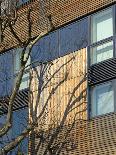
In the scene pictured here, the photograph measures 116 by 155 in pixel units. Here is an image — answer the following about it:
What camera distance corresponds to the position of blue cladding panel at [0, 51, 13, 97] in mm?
21172

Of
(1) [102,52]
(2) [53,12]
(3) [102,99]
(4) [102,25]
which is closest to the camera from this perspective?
(3) [102,99]

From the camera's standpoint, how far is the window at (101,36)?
1844cm

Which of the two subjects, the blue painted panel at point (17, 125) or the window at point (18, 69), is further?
the window at point (18, 69)

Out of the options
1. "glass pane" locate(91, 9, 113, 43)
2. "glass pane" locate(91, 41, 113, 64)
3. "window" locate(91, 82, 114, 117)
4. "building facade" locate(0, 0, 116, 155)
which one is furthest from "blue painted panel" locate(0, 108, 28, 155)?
"glass pane" locate(91, 9, 113, 43)

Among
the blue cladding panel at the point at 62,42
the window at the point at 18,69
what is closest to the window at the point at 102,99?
the blue cladding panel at the point at 62,42

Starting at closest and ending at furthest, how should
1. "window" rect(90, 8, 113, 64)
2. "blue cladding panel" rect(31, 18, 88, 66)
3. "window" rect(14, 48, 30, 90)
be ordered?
"window" rect(90, 8, 113, 64), "blue cladding panel" rect(31, 18, 88, 66), "window" rect(14, 48, 30, 90)

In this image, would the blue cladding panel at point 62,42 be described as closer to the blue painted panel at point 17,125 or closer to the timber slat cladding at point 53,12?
the timber slat cladding at point 53,12

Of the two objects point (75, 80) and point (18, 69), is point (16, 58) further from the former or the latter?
point (75, 80)

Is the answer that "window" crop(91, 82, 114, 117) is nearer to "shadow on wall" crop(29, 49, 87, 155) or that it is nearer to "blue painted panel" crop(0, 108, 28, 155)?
"shadow on wall" crop(29, 49, 87, 155)

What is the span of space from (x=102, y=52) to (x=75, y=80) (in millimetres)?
1266

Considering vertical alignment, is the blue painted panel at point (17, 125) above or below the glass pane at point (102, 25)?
below

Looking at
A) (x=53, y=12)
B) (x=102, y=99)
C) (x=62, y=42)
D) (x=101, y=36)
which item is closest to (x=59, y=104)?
(x=102, y=99)

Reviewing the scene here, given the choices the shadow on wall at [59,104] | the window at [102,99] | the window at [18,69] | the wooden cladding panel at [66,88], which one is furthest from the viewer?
the window at [18,69]

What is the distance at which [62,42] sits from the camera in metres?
19.9
